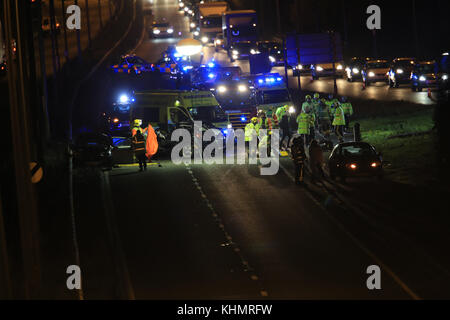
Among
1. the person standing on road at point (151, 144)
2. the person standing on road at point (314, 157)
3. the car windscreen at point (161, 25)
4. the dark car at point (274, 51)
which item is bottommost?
the person standing on road at point (314, 157)

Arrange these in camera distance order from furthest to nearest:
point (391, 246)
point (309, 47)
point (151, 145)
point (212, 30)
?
1. point (212, 30)
2. point (309, 47)
3. point (151, 145)
4. point (391, 246)

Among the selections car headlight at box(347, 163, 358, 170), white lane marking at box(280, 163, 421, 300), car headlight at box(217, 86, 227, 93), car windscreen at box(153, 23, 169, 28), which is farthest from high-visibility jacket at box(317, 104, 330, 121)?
car windscreen at box(153, 23, 169, 28)

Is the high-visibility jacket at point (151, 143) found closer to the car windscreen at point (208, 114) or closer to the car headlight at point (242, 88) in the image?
the car windscreen at point (208, 114)

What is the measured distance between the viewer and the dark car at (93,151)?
28.0m

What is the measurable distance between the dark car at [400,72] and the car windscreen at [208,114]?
18.2m

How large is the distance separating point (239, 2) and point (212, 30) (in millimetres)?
42724

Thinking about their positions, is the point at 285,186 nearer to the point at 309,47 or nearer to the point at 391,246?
the point at 391,246

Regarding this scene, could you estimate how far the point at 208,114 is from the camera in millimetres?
33312

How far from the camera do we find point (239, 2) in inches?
4498

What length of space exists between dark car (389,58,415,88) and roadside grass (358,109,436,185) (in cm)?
1115

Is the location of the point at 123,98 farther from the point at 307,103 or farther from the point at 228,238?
the point at 228,238

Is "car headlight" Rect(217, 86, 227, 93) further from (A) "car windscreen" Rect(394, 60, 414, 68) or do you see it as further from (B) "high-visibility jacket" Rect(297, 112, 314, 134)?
(A) "car windscreen" Rect(394, 60, 414, 68)

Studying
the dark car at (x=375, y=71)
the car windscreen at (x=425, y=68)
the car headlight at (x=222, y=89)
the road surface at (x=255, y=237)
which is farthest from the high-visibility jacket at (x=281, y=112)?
the dark car at (x=375, y=71)

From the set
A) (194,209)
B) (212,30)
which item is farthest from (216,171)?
(212,30)
